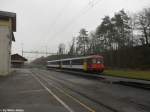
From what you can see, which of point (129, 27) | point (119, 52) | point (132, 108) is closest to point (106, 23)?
point (129, 27)

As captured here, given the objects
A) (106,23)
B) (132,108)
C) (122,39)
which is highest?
(106,23)

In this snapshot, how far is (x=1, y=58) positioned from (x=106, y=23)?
5187 centimetres

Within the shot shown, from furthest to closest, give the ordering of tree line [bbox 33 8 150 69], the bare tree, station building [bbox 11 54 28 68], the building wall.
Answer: station building [bbox 11 54 28 68], the bare tree, tree line [bbox 33 8 150 69], the building wall

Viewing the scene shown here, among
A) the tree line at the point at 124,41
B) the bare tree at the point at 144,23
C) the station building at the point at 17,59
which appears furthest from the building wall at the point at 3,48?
the station building at the point at 17,59

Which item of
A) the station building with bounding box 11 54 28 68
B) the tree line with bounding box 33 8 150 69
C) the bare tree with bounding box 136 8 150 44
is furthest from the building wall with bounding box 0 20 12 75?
the station building with bounding box 11 54 28 68

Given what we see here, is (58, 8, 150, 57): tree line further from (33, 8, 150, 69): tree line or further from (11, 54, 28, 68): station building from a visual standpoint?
(11, 54, 28, 68): station building

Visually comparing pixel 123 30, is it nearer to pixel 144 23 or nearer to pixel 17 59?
pixel 144 23

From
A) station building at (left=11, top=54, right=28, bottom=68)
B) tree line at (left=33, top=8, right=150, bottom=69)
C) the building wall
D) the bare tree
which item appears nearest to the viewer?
the building wall

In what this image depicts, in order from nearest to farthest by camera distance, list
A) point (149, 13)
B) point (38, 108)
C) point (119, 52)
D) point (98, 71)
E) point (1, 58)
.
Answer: point (38, 108)
point (1, 58)
point (98, 71)
point (119, 52)
point (149, 13)

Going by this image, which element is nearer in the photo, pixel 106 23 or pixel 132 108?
pixel 132 108

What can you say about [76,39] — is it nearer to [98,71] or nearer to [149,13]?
[149,13]

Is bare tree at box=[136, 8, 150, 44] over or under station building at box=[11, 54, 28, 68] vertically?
over

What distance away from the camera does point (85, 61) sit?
1769 inches

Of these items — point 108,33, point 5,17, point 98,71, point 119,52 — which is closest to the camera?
point 5,17
